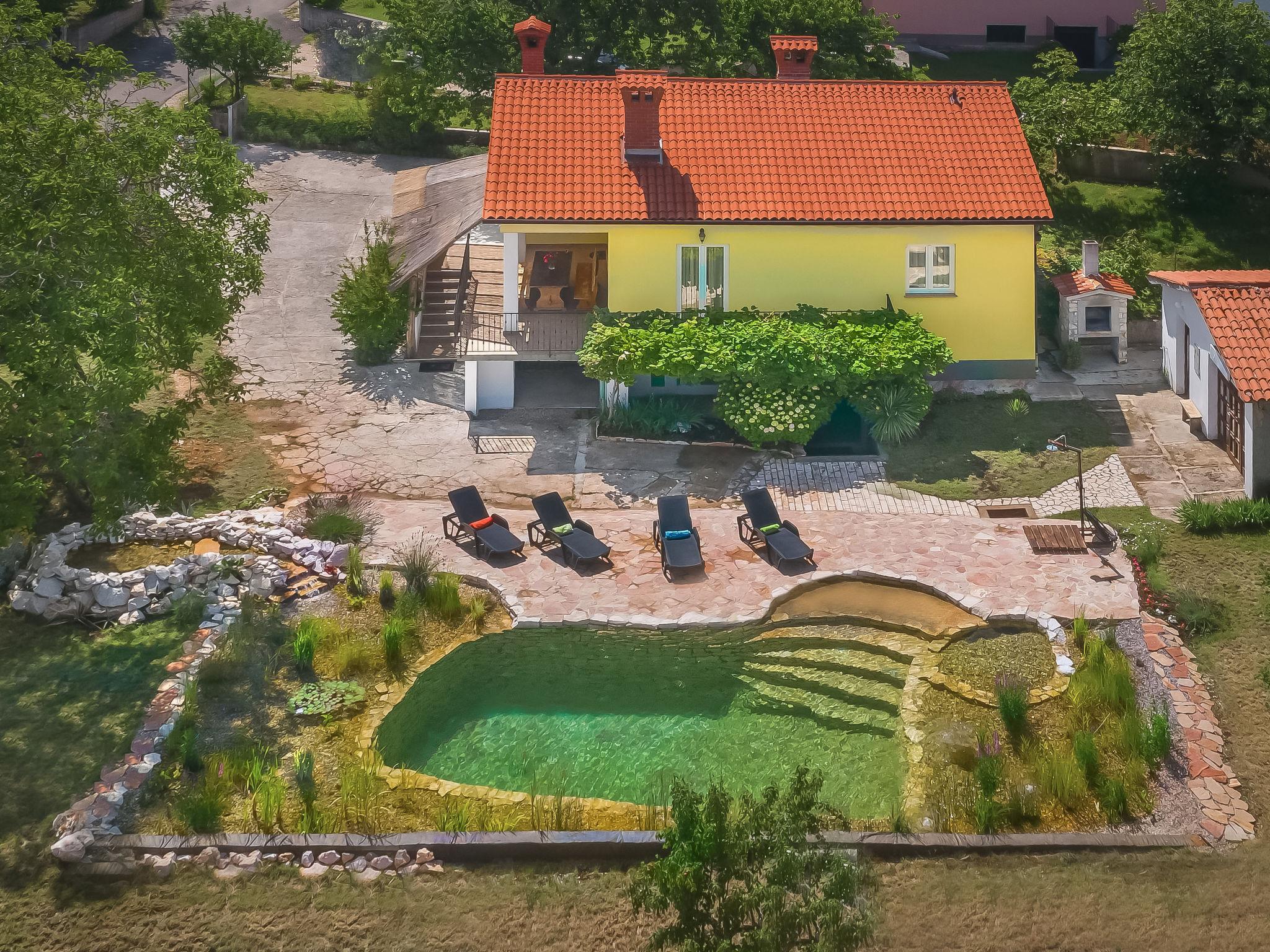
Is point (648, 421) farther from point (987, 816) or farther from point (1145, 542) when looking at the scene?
point (987, 816)

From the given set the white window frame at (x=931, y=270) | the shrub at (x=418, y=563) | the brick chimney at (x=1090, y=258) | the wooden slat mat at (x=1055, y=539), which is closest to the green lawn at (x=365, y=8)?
the white window frame at (x=931, y=270)

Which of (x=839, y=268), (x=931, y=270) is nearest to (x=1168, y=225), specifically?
(x=931, y=270)

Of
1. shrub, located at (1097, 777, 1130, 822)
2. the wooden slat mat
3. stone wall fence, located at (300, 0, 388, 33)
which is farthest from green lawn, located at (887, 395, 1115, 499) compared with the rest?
stone wall fence, located at (300, 0, 388, 33)

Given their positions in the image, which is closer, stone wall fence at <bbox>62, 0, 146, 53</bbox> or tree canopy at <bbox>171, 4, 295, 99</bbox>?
tree canopy at <bbox>171, 4, 295, 99</bbox>

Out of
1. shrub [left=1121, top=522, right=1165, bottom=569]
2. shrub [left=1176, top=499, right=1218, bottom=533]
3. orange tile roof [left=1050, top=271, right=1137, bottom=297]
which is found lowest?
shrub [left=1121, top=522, right=1165, bottom=569]

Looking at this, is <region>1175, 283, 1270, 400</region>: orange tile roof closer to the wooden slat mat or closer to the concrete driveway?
the wooden slat mat

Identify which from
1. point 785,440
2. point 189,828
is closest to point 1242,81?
point 785,440

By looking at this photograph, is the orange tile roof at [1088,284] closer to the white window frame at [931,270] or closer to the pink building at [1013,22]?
the white window frame at [931,270]
